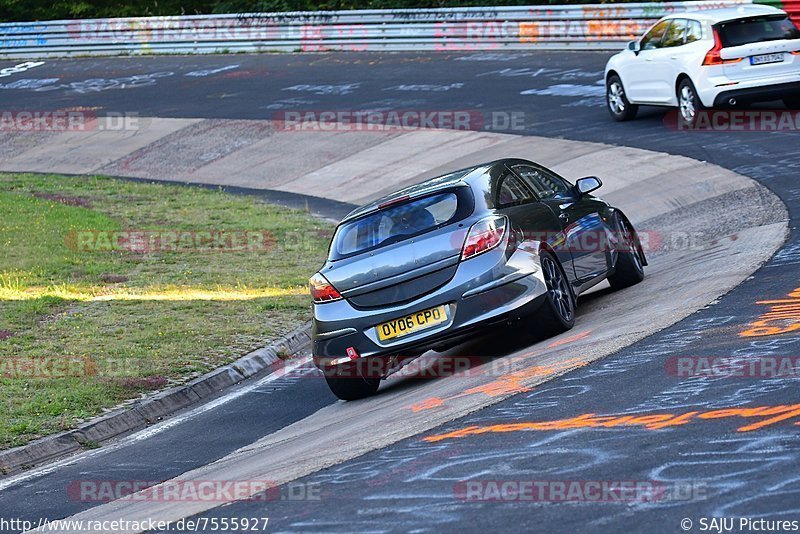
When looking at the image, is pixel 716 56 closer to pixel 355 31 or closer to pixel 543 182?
pixel 543 182

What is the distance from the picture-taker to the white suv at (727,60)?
19.4 meters

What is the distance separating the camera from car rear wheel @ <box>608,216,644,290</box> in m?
11.9

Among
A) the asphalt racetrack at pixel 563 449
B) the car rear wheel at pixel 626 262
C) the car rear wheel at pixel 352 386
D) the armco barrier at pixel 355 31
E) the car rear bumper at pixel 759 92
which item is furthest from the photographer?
the armco barrier at pixel 355 31

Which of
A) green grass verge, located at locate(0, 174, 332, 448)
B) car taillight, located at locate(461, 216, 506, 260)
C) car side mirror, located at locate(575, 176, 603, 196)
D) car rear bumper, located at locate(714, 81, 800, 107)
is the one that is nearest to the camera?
car taillight, located at locate(461, 216, 506, 260)

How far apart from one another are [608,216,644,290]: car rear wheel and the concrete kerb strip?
3.06 meters

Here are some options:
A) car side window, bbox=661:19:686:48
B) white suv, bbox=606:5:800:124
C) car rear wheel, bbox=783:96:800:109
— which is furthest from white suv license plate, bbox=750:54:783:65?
car side window, bbox=661:19:686:48

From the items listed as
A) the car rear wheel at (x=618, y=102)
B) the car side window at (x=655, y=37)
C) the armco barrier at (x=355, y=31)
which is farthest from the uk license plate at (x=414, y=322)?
the armco barrier at (x=355, y=31)

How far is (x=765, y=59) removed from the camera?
1942 centimetres

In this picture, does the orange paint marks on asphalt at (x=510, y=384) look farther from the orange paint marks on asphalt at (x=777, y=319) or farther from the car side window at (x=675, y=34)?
the car side window at (x=675, y=34)

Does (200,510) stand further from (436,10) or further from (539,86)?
(436,10)

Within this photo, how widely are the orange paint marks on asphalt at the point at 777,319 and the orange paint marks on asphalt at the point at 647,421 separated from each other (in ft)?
5.87

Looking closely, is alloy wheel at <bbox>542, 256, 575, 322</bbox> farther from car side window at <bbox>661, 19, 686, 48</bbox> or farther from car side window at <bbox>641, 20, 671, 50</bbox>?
car side window at <bbox>641, 20, 671, 50</bbox>

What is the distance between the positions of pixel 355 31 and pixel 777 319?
92.9 feet

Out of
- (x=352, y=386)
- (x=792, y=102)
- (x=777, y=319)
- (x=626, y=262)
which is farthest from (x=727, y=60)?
(x=352, y=386)
